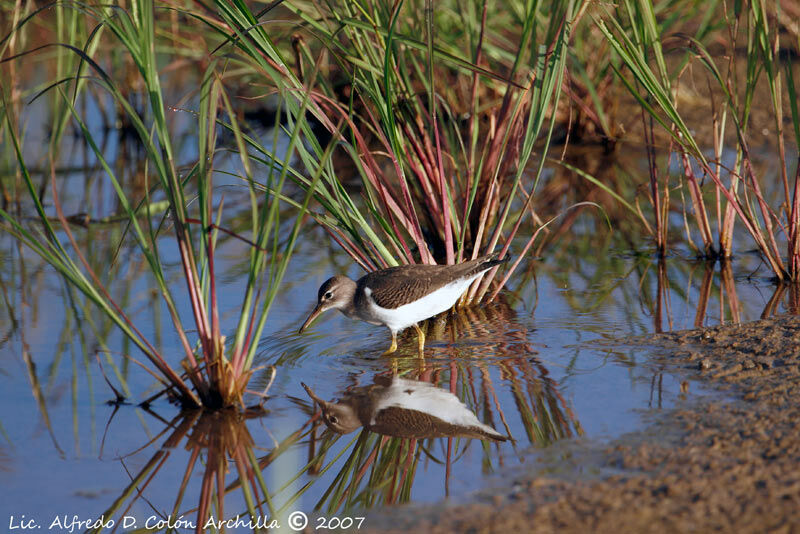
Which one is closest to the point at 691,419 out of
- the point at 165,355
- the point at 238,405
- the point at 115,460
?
the point at 238,405

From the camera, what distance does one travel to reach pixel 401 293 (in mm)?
5828

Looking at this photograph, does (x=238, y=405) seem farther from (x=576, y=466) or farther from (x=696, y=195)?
(x=696, y=195)

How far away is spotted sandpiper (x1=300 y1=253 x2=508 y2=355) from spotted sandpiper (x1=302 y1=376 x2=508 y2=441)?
0.48 meters

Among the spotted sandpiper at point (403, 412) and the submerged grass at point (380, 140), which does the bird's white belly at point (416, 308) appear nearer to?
the spotted sandpiper at point (403, 412)

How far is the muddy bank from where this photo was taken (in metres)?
3.54

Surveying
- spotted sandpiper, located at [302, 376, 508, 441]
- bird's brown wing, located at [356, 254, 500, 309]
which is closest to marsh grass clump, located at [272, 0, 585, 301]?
bird's brown wing, located at [356, 254, 500, 309]

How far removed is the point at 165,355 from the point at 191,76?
987 centimetres

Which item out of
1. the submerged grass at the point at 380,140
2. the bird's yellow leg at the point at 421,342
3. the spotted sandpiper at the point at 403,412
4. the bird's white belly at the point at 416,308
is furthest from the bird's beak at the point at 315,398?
the bird's yellow leg at the point at 421,342

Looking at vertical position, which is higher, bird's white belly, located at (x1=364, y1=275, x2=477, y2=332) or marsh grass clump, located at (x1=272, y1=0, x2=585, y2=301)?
marsh grass clump, located at (x1=272, y1=0, x2=585, y2=301)

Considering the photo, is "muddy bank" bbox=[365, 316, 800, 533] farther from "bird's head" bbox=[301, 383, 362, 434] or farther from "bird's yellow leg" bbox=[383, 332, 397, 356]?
"bird's yellow leg" bbox=[383, 332, 397, 356]

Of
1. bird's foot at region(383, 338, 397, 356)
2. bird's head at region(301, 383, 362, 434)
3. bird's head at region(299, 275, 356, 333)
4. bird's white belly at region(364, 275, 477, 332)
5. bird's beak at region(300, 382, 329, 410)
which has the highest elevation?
bird's head at region(299, 275, 356, 333)

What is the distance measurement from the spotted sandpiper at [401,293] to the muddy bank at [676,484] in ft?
5.84

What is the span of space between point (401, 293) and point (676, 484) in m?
2.46

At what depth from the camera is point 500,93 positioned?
1067cm
